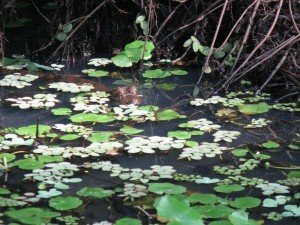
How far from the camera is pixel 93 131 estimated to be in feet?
9.34

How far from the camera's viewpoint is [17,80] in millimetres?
3625

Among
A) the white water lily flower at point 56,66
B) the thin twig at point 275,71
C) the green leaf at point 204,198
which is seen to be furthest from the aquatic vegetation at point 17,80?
the green leaf at point 204,198

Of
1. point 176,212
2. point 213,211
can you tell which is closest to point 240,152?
point 213,211

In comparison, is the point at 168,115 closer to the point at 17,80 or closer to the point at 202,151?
the point at 202,151

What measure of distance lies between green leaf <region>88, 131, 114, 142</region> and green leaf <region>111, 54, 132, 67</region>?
1126 mm

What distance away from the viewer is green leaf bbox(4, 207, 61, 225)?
6.35 feet

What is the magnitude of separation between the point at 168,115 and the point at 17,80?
3.35 feet

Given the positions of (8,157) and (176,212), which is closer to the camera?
(176,212)

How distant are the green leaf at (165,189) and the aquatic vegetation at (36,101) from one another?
115 cm

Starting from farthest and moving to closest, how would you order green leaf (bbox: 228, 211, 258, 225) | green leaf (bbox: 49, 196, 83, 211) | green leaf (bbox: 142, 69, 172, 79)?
green leaf (bbox: 142, 69, 172, 79) < green leaf (bbox: 49, 196, 83, 211) < green leaf (bbox: 228, 211, 258, 225)

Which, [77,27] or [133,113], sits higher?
[77,27]

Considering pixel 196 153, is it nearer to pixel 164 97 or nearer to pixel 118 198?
pixel 118 198

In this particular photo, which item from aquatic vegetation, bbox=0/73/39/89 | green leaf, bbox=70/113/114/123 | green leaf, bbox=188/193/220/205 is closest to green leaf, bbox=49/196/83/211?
green leaf, bbox=188/193/220/205

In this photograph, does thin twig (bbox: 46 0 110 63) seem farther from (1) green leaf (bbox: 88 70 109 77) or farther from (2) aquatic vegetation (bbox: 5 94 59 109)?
(2) aquatic vegetation (bbox: 5 94 59 109)
